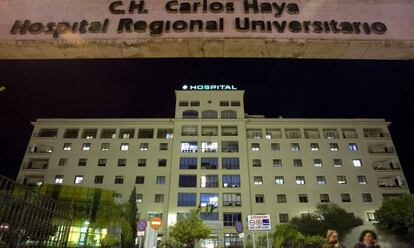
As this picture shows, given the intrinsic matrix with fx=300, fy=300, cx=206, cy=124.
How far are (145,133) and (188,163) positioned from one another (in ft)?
31.9

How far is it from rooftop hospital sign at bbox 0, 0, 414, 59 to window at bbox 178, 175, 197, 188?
4319 centimetres

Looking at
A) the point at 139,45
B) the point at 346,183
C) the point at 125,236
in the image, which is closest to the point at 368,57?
the point at 139,45

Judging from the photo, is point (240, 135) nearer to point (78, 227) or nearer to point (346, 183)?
point (346, 183)

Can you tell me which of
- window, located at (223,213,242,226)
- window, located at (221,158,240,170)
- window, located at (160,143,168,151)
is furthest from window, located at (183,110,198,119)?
window, located at (223,213,242,226)

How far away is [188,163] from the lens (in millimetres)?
49312

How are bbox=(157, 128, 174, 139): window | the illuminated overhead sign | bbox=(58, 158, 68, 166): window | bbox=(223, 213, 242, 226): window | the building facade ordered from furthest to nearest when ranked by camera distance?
the illuminated overhead sign
bbox=(157, 128, 174, 139): window
bbox=(58, 158, 68, 166): window
the building facade
bbox=(223, 213, 242, 226): window

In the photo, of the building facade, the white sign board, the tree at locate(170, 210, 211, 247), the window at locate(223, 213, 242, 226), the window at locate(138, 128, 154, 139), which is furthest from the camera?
the window at locate(138, 128, 154, 139)

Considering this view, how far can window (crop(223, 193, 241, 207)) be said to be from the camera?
149 ft

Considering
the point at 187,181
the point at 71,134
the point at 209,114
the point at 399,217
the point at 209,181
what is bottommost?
the point at 399,217

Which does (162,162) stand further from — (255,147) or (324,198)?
(324,198)

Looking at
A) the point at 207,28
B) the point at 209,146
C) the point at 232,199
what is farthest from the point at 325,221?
the point at 207,28

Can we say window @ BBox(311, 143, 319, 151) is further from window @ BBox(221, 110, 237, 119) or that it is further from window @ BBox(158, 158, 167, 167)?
window @ BBox(158, 158, 167, 167)

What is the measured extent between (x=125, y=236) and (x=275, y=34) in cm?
3467

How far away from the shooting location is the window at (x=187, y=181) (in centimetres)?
4712
